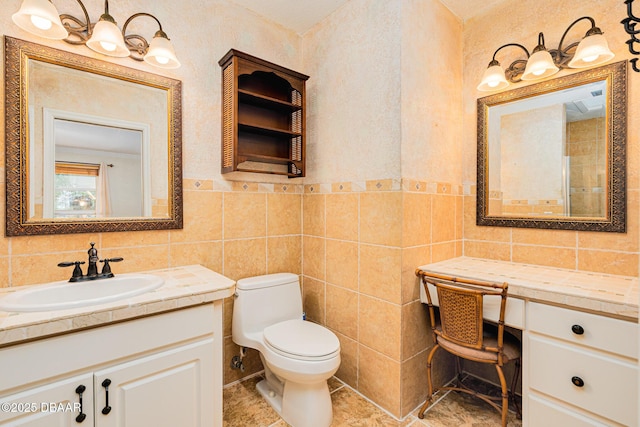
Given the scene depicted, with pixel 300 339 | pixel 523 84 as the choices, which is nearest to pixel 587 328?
pixel 300 339

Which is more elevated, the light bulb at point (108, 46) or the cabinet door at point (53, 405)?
the light bulb at point (108, 46)

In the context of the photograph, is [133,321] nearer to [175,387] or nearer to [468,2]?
[175,387]

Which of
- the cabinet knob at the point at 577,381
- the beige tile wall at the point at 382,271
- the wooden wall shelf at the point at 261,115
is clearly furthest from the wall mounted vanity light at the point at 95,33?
the cabinet knob at the point at 577,381

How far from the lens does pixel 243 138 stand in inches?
81.0

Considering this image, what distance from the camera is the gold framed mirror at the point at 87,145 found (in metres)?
1.36

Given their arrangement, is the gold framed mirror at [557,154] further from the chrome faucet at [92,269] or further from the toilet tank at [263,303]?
the chrome faucet at [92,269]

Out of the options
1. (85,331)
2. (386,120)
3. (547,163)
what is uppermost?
(386,120)

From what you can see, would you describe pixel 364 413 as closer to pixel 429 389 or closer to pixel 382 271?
pixel 429 389

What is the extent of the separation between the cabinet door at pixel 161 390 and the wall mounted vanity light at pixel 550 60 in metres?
2.18

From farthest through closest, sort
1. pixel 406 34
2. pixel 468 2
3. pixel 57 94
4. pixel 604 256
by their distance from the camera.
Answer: pixel 468 2 → pixel 406 34 → pixel 604 256 → pixel 57 94

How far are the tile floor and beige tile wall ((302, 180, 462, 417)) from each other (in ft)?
0.24

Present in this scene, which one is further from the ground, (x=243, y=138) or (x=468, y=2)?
(x=468, y=2)

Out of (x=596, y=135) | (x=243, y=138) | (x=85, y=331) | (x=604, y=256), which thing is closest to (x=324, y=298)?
(x=243, y=138)

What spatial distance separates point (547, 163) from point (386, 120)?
1.02 meters
